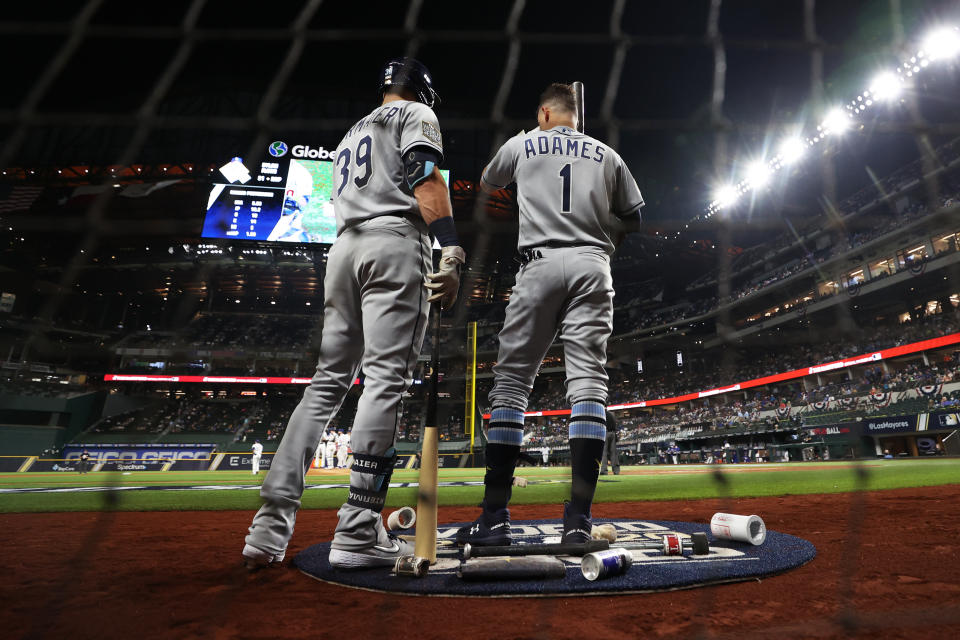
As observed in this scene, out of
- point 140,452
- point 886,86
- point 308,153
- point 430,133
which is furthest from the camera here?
point 308,153

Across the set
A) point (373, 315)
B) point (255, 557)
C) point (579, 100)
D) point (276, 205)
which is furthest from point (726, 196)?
point (255, 557)

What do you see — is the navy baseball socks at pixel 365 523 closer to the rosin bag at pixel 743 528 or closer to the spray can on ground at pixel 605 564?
the spray can on ground at pixel 605 564

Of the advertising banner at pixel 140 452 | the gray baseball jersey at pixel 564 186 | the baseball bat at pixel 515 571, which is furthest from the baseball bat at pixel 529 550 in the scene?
the advertising banner at pixel 140 452

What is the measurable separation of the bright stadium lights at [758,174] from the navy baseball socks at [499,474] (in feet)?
74.6

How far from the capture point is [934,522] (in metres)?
2.24

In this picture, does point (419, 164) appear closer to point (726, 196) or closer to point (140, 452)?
point (726, 196)

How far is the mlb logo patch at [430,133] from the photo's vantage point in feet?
6.02

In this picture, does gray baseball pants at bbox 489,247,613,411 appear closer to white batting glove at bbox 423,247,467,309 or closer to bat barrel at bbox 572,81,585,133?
white batting glove at bbox 423,247,467,309

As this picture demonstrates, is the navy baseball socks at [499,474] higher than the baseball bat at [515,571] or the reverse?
higher

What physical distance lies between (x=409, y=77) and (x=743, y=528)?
7.31ft

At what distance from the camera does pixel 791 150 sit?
19.6m

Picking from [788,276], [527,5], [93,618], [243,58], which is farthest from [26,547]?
[788,276]

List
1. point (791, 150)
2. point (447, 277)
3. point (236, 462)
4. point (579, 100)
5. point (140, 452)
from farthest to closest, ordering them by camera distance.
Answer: point (140, 452), point (791, 150), point (236, 462), point (579, 100), point (447, 277)

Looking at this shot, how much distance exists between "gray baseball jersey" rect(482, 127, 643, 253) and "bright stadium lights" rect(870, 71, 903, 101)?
66.1 feet
